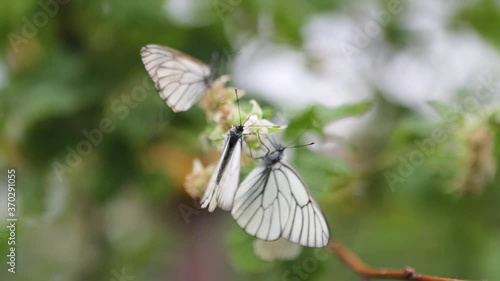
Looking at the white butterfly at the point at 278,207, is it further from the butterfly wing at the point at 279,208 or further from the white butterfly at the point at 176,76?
the white butterfly at the point at 176,76

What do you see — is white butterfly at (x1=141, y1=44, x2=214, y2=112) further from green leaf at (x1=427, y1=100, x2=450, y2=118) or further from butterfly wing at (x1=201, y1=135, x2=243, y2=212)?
green leaf at (x1=427, y1=100, x2=450, y2=118)

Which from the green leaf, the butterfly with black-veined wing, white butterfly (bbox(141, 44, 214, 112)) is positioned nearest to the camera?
the butterfly with black-veined wing

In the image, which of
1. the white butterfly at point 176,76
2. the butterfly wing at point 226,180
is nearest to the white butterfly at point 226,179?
the butterfly wing at point 226,180

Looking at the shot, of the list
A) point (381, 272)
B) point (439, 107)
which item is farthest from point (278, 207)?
point (439, 107)

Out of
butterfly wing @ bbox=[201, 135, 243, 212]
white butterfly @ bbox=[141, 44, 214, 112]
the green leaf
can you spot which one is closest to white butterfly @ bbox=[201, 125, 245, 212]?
butterfly wing @ bbox=[201, 135, 243, 212]

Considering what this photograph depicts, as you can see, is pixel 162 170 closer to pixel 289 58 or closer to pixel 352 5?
pixel 289 58

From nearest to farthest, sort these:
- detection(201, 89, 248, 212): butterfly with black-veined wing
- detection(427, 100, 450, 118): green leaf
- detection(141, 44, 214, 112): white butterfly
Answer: detection(201, 89, 248, 212): butterfly with black-veined wing → detection(141, 44, 214, 112): white butterfly → detection(427, 100, 450, 118): green leaf
